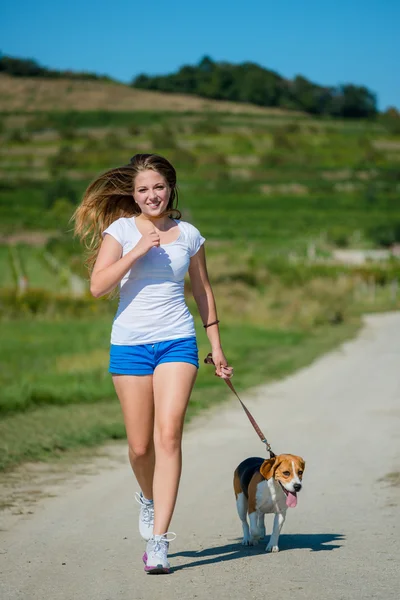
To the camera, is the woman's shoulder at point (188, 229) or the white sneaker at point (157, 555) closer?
the white sneaker at point (157, 555)

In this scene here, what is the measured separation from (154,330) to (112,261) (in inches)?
17.4

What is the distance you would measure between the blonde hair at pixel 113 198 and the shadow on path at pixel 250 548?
1.85 meters

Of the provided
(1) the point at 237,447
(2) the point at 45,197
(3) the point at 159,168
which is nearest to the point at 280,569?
(3) the point at 159,168

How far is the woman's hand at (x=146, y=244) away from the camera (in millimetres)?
5797

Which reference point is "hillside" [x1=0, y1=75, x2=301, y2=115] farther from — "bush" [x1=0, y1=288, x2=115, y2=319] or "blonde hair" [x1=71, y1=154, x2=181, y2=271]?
"blonde hair" [x1=71, y1=154, x2=181, y2=271]

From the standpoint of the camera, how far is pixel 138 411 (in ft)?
19.7

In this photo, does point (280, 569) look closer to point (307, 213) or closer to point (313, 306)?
point (313, 306)

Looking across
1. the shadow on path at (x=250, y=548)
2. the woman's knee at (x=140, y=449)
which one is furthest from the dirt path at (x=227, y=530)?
the woman's knee at (x=140, y=449)

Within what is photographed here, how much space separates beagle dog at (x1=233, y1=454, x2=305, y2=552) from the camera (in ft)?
20.1

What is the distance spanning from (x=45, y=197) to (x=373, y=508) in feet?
215

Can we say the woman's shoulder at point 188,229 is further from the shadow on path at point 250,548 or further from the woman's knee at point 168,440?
the shadow on path at point 250,548

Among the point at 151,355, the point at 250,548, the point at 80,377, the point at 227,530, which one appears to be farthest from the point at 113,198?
the point at 80,377

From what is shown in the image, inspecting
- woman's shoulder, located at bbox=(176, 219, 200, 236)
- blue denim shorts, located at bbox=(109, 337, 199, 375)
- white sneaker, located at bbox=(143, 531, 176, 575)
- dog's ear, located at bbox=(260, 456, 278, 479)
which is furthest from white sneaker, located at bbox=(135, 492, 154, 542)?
woman's shoulder, located at bbox=(176, 219, 200, 236)

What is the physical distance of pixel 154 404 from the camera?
6.00 m
